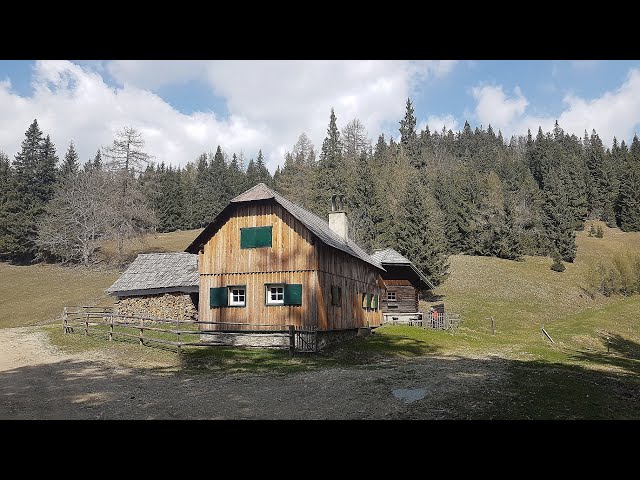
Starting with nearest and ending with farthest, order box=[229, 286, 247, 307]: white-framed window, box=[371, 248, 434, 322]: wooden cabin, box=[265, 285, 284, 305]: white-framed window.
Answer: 1. box=[265, 285, 284, 305]: white-framed window
2. box=[229, 286, 247, 307]: white-framed window
3. box=[371, 248, 434, 322]: wooden cabin

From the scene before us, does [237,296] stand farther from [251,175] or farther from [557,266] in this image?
[251,175]

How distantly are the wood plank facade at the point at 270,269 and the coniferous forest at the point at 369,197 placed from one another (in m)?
28.2

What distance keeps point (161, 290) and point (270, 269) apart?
35.7 ft

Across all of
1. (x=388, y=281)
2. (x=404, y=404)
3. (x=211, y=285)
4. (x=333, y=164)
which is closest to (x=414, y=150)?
(x=333, y=164)

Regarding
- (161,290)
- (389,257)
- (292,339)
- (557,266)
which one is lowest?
(292,339)

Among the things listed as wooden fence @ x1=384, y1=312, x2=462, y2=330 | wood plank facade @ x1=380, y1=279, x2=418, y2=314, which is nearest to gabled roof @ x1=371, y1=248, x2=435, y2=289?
wood plank facade @ x1=380, y1=279, x2=418, y2=314

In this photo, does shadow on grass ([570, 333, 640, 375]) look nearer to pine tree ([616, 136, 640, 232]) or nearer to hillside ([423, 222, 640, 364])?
hillside ([423, 222, 640, 364])

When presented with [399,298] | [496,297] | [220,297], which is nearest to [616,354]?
[399,298]

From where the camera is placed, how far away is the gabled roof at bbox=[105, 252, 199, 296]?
3102cm

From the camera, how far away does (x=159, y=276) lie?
32.5 meters

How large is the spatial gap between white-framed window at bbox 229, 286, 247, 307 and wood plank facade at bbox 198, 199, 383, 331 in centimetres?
20
